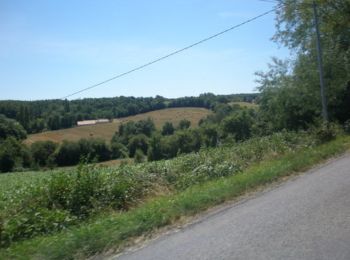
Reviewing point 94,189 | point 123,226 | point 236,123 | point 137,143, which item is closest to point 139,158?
point 236,123

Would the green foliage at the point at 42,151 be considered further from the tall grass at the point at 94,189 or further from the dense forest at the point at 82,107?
the tall grass at the point at 94,189

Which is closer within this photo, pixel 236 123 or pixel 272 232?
pixel 272 232

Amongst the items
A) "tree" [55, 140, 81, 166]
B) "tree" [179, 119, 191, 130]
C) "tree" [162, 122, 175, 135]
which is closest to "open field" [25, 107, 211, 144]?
"tree" [179, 119, 191, 130]

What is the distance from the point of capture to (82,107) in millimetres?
29828

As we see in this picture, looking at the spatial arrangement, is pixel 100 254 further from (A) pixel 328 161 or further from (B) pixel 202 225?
(A) pixel 328 161

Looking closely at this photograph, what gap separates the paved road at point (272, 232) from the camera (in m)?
4.93

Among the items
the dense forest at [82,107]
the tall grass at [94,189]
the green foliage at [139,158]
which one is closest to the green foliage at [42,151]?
the dense forest at [82,107]

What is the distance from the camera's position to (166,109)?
127 meters

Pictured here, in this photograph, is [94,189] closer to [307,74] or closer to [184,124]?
[307,74]

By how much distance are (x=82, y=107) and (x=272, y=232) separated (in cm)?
2567

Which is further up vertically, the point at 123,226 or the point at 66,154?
the point at 123,226

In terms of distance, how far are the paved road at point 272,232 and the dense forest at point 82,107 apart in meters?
7.87

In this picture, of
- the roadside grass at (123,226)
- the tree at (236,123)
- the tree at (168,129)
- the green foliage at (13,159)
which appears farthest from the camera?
the tree at (168,129)

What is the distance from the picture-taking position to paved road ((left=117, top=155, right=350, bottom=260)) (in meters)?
4.93
